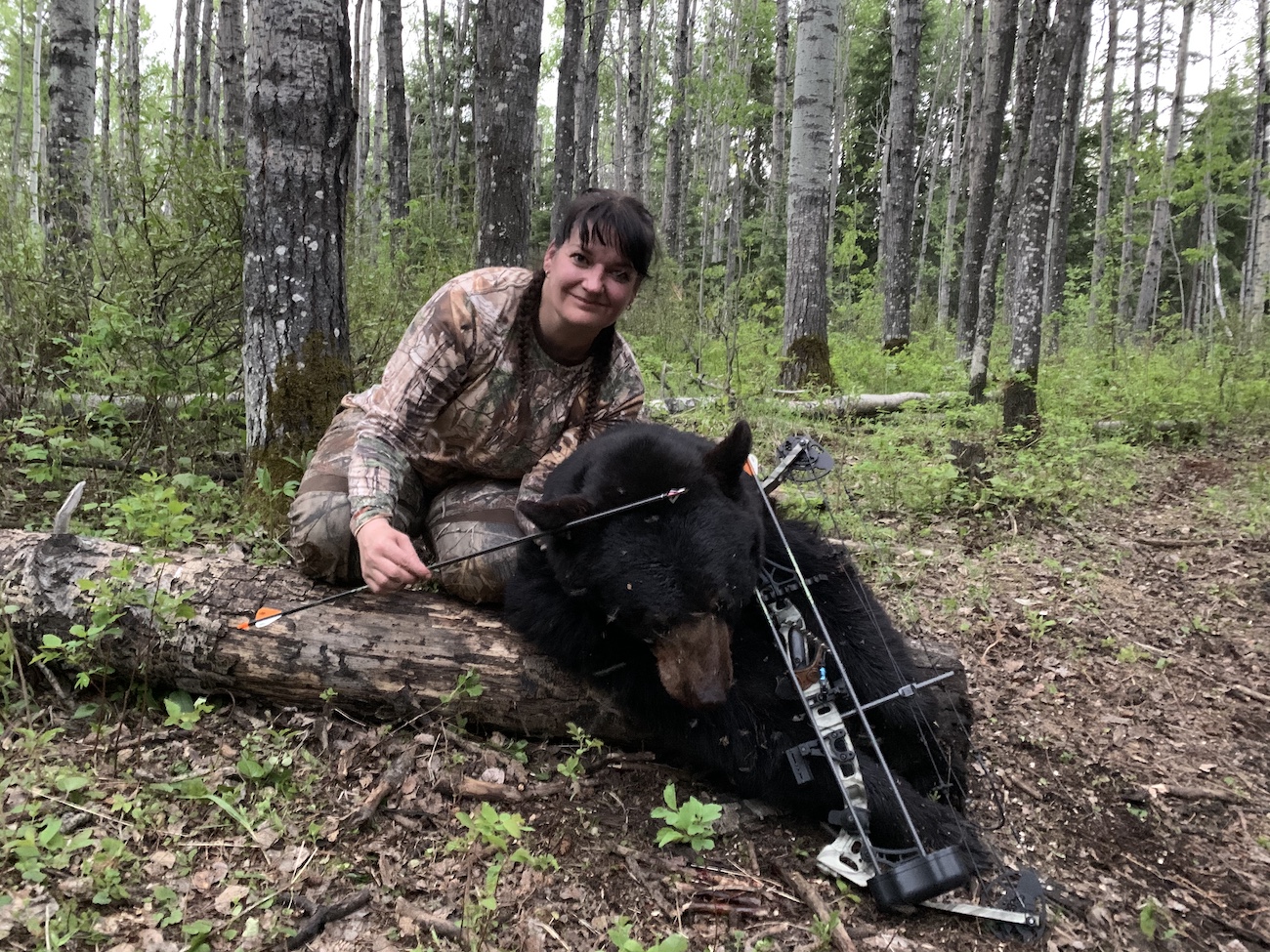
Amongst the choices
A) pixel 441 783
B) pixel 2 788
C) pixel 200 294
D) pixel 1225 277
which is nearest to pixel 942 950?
pixel 441 783

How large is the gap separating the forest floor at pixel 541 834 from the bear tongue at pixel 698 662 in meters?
0.47

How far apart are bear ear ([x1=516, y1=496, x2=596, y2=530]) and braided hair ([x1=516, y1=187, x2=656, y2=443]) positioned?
3.09 ft

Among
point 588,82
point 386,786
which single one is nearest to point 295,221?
point 386,786

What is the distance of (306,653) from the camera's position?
8.11ft

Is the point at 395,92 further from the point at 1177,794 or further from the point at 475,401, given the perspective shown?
the point at 1177,794

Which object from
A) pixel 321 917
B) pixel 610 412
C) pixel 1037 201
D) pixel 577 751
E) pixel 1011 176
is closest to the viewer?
pixel 321 917

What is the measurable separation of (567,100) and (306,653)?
1050cm

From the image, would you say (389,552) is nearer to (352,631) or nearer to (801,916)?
(352,631)

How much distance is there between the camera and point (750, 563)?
225cm

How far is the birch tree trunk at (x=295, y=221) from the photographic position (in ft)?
11.3

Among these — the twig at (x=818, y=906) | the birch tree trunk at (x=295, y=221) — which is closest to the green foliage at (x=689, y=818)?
the twig at (x=818, y=906)

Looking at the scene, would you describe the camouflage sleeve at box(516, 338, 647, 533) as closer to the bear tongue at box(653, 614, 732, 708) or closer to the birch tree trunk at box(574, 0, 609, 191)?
the bear tongue at box(653, 614, 732, 708)

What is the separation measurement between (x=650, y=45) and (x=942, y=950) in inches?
1079

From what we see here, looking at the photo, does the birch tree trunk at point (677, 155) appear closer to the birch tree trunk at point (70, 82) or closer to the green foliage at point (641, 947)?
the birch tree trunk at point (70, 82)
